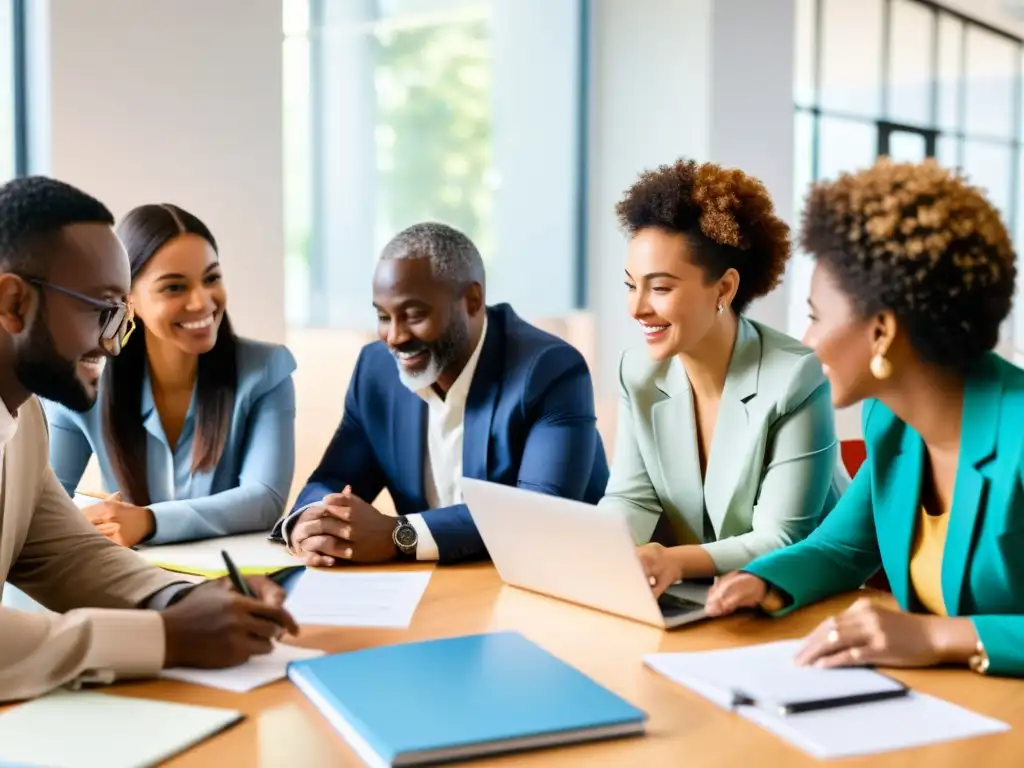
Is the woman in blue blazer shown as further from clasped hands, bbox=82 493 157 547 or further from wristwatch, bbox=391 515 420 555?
wristwatch, bbox=391 515 420 555

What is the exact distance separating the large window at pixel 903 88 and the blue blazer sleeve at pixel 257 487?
4580 mm

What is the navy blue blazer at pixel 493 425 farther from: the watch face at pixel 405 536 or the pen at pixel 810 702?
the pen at pixel 810 702

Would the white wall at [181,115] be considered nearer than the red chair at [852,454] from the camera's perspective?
No

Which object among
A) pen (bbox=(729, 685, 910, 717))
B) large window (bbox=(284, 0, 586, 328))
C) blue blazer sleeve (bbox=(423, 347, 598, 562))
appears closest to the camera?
pen (bbox=(729, 685, 910, 717))

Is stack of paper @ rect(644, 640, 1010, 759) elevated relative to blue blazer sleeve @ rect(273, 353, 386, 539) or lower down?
lower down

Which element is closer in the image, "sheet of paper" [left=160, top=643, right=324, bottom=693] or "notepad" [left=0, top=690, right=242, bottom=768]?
"notepad" [left=0, top=690, right=242, bottom=768]

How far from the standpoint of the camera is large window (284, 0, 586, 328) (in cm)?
572

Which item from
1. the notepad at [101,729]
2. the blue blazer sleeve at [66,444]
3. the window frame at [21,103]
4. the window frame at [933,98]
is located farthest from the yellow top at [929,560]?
the window frame at [933,98]

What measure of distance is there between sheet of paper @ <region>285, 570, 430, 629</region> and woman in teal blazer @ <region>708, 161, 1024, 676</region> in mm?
521

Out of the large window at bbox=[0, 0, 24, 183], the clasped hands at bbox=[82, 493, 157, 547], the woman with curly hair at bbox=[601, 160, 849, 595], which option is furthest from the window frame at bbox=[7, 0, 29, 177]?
the woman with curly hair at bbox=[601, 160, 849, 595]

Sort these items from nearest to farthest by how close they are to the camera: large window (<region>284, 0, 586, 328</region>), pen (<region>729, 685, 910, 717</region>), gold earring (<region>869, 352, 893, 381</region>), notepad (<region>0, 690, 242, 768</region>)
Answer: notepad (<region>0, 690, 242, 768</region>) → pen (<region>729, 685, 910, 717</region>) → gold earring (<region>869, 352, 893, 381</region>) → large window (<region>284, 0, 586, 328</region>)

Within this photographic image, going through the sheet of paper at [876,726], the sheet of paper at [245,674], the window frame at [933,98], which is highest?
the window frame at [933,98]

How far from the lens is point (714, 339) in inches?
94.3

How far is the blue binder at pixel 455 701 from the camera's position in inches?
50.6
